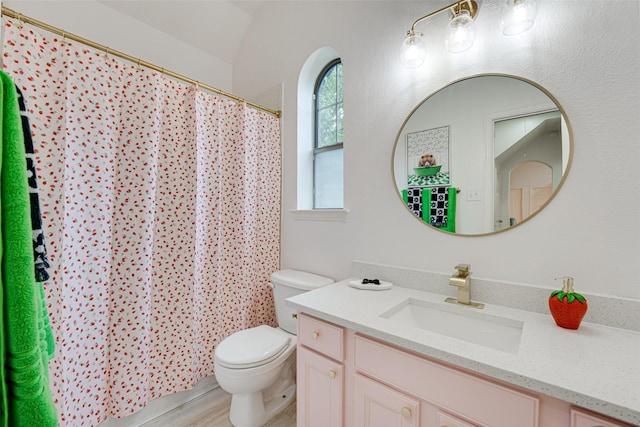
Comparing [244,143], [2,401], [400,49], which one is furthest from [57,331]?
[400,49]

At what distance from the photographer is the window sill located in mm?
1729

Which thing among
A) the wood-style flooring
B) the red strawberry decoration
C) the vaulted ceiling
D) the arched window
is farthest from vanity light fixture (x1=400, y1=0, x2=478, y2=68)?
the wood-style flooring

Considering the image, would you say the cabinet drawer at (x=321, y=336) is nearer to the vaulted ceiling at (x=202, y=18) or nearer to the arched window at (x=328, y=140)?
the arched window at (x=328, y=140)

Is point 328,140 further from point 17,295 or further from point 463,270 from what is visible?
point 17,295

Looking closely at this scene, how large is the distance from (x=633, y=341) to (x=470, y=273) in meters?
0.50

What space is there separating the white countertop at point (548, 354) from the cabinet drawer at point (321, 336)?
5 cm

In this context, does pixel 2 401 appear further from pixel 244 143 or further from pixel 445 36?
pixel 445 36

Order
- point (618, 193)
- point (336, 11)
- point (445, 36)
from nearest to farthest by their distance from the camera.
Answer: point (618, 193) → point (445, 36) → point (336, 11)

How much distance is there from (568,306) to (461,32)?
3.93ft

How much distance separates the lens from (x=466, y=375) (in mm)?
783

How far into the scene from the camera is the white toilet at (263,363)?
1406 millimetres

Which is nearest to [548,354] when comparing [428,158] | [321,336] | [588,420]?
[588,420]

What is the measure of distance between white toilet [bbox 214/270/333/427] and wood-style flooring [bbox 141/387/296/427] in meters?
0.06

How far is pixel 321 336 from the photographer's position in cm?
112
